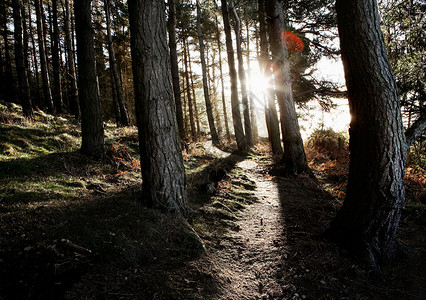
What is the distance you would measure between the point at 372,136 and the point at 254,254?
2.39 meters

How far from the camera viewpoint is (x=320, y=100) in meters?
8.02

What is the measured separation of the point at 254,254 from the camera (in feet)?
10.9

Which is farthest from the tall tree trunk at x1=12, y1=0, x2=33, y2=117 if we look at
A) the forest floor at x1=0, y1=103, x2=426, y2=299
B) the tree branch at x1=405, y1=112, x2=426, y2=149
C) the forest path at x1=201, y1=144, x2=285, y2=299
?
the tree branch at x1=405, y1=112, x2=426, y2=149

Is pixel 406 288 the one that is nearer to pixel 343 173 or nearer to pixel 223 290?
pixel 223 290

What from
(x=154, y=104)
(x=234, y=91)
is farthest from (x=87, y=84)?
(x=234, y=91)

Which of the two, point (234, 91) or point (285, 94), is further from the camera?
point (234, 91)

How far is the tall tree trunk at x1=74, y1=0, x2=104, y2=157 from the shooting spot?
623cm

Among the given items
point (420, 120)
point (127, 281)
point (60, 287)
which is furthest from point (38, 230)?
point (420, 120)

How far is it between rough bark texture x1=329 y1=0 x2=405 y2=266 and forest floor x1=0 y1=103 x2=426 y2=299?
43 centimetres

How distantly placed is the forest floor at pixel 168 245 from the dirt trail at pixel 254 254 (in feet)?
0.06

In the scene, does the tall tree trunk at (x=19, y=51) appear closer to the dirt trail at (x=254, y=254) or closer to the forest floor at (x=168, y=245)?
the forest floor at (x=168, y=245)

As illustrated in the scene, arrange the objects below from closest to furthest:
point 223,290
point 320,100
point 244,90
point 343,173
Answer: point 223,290 → point 343,173 → point 320,100 → point 244,90

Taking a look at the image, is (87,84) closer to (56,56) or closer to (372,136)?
(372,136)

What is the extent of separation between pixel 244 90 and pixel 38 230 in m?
12.0
